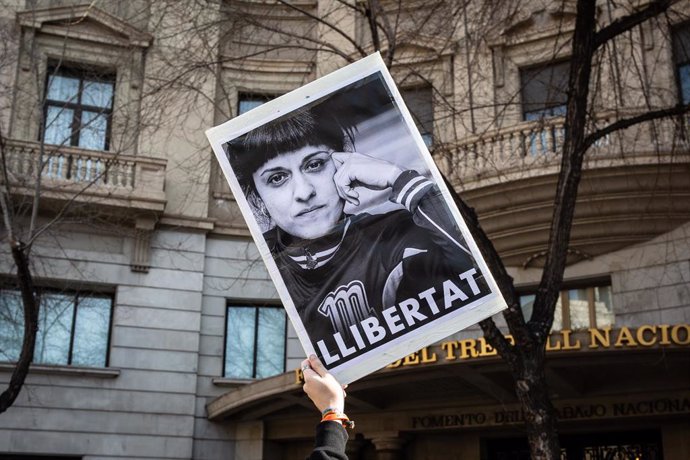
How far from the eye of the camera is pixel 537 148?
15.3 m

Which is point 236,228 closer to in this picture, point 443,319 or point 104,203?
point 104,203

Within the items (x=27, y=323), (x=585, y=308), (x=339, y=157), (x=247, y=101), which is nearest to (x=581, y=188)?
(x=585, y=308)

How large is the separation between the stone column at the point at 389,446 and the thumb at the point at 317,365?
12.9 meters

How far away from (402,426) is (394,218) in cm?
1289

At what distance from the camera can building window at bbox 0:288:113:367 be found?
57.0 ft

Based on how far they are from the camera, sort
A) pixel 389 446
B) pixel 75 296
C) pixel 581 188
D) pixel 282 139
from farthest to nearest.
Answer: pixel 75 296
pixel 389 446
pixel 581 188
pixel 282 139

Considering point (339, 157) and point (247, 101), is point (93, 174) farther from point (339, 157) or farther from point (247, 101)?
point (339, 157)

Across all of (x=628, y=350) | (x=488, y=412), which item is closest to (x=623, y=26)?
(x=628, y=350)

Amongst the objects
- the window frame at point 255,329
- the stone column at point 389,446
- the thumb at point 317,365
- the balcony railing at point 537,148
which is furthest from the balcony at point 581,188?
the thumb at point 317,365

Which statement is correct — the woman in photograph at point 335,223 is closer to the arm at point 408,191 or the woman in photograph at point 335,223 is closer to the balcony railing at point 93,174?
the arm at point 408,191

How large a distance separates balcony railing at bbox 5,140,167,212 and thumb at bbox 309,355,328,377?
14.5 m

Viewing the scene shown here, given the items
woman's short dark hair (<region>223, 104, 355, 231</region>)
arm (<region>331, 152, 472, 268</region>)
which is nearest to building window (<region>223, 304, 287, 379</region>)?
woman's short dark hair (<region>223, 104, 355, 231</region>)

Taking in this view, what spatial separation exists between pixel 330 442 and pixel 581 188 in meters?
12.7

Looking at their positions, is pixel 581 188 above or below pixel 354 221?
above
